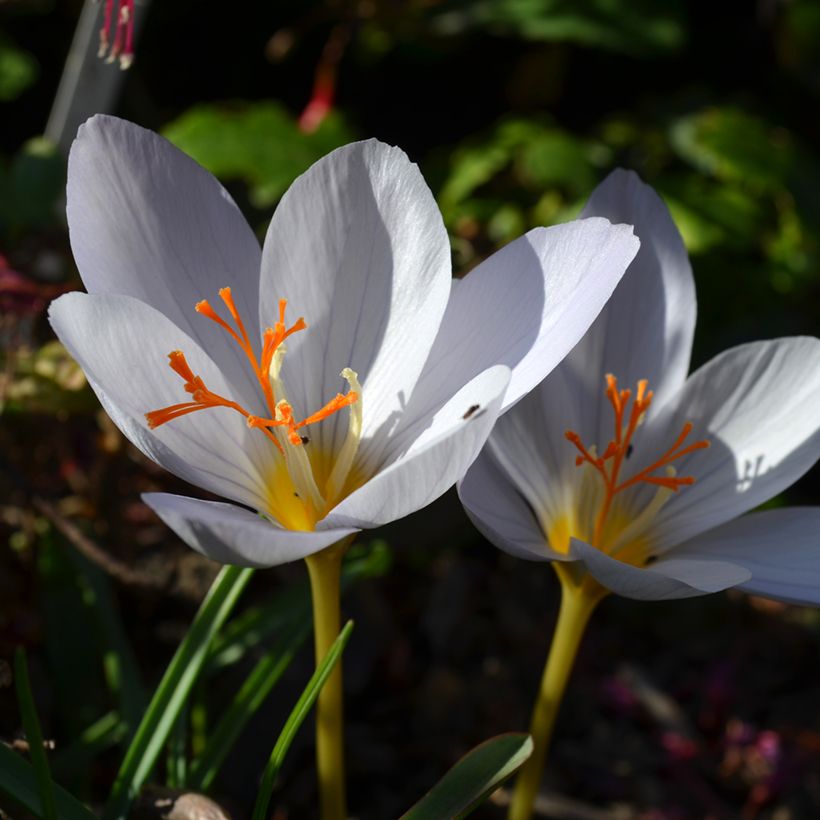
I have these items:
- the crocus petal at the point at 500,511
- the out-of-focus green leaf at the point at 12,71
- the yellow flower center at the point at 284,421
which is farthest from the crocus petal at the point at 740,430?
the out-of-focus green leaf at the point at 12,71

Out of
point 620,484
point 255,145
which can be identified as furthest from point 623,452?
point 255,145

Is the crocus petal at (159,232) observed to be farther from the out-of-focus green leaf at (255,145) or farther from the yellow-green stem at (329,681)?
the out-of-focus green leaf at (255,145)

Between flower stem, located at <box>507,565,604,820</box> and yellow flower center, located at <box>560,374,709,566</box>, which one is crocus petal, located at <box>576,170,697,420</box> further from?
flower stem, located at <box>507,565,604,820</box>

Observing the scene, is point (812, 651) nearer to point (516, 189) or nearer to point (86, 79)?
point (516, 189)

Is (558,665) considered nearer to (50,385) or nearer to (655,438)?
(655,438)

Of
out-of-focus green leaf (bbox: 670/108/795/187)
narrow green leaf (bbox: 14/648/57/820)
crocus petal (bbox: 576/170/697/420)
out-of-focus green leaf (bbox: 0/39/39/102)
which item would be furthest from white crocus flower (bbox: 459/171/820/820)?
out-of-focus green leaf (bbox: 0/39/39/102)
